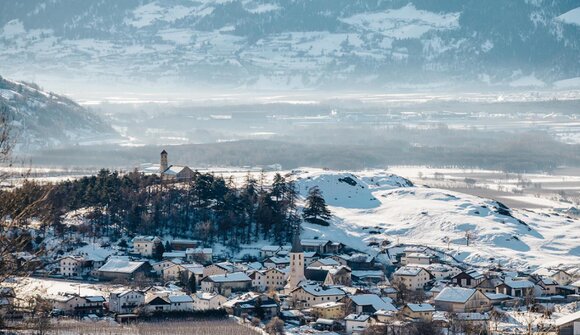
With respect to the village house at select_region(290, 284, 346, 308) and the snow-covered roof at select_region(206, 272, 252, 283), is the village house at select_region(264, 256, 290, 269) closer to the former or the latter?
the snow-covered roof at select_region(206, 272, 252, 283)

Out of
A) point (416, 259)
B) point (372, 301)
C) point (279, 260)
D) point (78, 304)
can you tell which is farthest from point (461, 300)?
point (78, 304)

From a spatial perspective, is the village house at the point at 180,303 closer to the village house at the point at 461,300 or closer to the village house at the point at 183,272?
the village house at the point at 183,272

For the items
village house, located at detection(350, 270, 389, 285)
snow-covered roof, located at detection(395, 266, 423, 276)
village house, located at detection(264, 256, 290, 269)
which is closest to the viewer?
village house, located at detection(350, 270, 389, 285)

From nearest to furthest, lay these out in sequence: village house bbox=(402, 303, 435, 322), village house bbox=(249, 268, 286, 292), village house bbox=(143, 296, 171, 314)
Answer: village house bbox=(402, 303, 435, 322) → village house bbox=(143, 296, 171, 314) → village house bbox=(249, 268, 286, 292)

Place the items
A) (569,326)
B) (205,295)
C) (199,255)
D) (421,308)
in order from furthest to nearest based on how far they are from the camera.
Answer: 1. (199,255)
2. (205,295)
3. (421,308)
4. (569,326)

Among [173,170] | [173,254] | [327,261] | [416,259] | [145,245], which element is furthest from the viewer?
[173,170]

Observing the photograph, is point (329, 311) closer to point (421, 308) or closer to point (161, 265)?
point (421, 308)

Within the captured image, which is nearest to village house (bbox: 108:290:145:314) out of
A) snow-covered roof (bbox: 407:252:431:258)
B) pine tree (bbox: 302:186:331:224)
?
snow-covered roof (bbox: 407:252:431:258)
